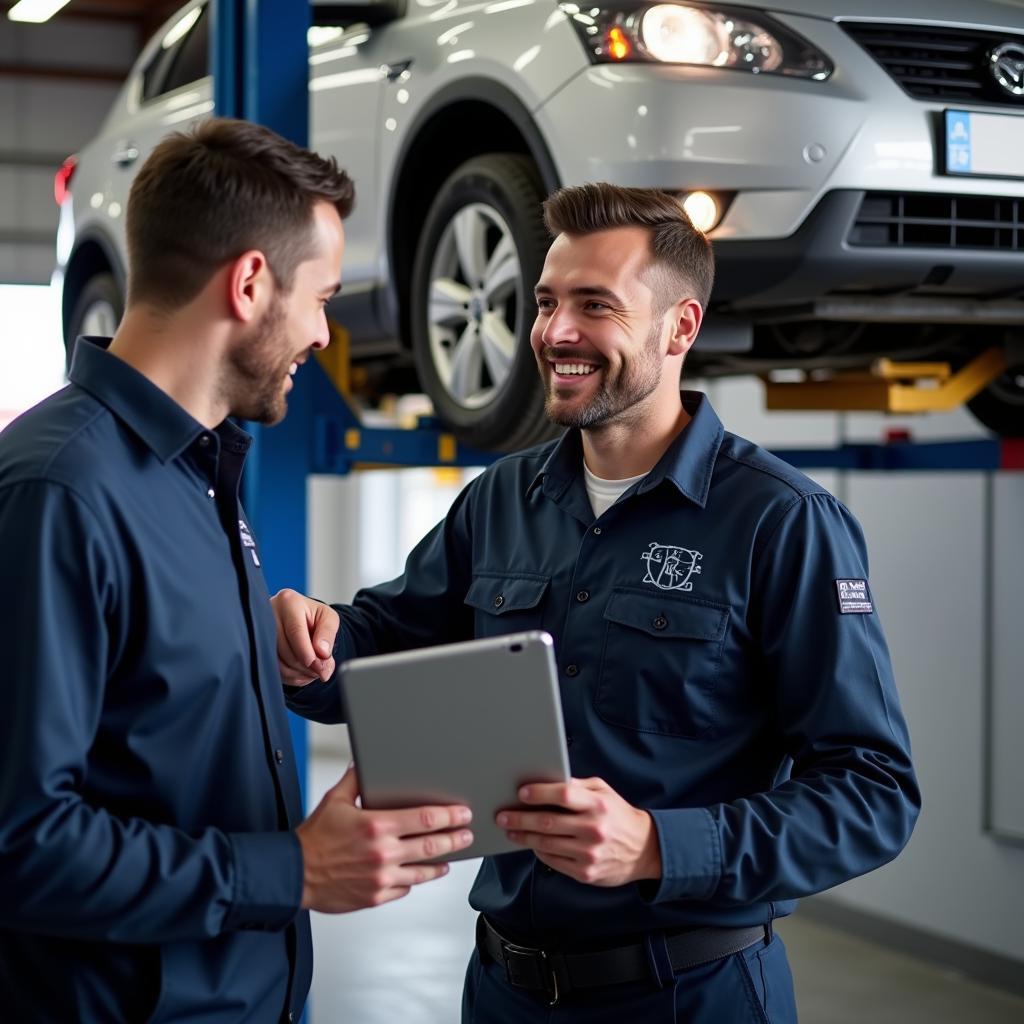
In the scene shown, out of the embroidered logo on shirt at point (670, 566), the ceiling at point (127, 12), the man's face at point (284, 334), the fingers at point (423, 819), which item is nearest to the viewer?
the fingers at point (423, 819)

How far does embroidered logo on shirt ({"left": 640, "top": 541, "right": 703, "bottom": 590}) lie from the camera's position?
192cm

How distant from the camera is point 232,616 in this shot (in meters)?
1.53

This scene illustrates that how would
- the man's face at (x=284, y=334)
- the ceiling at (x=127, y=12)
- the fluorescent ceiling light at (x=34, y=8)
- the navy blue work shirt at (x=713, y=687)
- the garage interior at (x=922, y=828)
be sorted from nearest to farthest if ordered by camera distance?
the man's face at (x=284, y=334) → the navy blue work shirt at (x=713, y=687) → the fluorescent ceiling light at (x=34, y=8) → the garage interior at (x=922, y=828) → the ceiling at (x=127, y=12)

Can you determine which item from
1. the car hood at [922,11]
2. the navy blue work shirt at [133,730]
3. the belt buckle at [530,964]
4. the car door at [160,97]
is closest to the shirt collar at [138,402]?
the navy blue work shirt at [133,730]

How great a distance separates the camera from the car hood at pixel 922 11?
3.09 m

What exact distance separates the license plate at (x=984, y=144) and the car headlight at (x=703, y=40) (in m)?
0.30

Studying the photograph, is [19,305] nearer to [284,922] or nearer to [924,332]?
[924,332]

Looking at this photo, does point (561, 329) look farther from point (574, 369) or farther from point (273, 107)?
point (273, 107)

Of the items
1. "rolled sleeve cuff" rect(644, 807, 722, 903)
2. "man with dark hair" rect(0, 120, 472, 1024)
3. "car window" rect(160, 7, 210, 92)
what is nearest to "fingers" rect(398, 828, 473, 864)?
"man with dark hair" rect(0, 120, 472, 1024)

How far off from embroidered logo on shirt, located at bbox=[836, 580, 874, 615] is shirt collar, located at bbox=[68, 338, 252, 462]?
0.81m

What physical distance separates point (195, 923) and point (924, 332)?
3.03 m

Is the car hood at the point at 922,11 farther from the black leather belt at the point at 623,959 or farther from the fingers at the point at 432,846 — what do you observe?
the fingers at the point at 432,846

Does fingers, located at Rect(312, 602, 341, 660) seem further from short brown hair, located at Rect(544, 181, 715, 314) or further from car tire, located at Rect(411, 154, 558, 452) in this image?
car tire, located at Rect(411, 154, 558, 452)

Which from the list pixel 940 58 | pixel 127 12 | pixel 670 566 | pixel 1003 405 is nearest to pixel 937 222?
pixel 940 58
